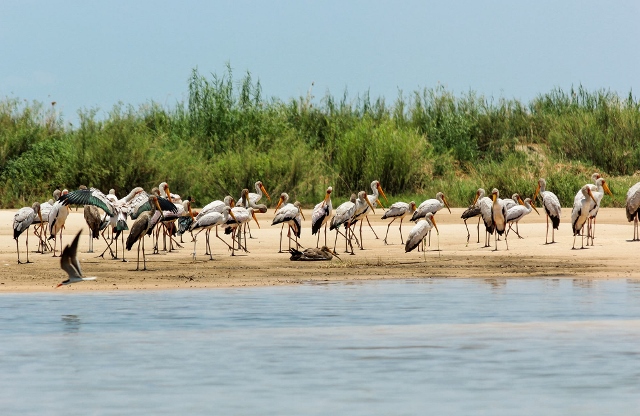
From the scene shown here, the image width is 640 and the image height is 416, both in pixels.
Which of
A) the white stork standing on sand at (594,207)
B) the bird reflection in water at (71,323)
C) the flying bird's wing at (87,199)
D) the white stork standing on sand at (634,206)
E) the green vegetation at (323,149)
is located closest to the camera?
the bird reflection in water at (71,323)

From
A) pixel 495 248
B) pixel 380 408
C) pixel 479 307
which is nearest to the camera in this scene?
pixel 380 408

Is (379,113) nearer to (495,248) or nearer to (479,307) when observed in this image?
(495,248)

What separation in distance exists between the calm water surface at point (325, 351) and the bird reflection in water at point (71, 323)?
0.07 ft

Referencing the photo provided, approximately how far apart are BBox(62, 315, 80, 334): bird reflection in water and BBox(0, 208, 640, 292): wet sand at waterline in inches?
100

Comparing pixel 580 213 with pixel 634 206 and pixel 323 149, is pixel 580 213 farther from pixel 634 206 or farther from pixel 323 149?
pixel 323 149

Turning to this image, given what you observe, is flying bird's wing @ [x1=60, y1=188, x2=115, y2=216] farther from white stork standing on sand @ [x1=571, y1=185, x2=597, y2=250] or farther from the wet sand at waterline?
white stork standing on sand @ [x1=571, y1=185, x2=597, y2=250]

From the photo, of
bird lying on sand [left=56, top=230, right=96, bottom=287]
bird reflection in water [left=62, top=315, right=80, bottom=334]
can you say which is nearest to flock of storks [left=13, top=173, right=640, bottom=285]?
bird lying on sand [left=56, top=230, right=96, bottom=287]

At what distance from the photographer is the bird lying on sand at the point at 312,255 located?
61.5 feet

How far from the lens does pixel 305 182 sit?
30.5m

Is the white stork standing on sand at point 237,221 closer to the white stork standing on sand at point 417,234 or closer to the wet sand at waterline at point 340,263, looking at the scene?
the wet sand at waterline at point 340,263

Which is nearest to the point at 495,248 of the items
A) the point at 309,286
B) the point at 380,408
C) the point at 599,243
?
the point at 599,243

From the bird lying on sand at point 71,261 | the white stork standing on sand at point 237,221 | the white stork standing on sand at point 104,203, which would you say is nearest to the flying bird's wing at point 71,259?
the bird lying on sand at point 71,261

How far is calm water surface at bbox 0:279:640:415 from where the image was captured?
8617mm

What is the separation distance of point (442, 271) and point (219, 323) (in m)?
5.83
